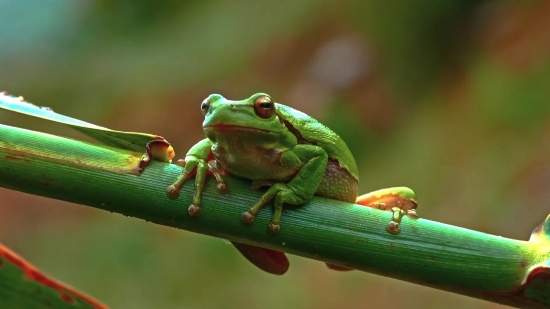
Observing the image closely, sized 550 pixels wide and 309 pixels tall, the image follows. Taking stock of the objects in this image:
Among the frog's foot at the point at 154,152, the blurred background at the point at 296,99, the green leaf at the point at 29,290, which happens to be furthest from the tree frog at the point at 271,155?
the blurred background at the point at 296,99

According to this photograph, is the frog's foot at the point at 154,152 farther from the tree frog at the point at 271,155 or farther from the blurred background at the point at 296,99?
the blurred background at the point at 296,99

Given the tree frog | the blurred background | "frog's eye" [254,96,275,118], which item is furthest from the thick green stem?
the blurred background

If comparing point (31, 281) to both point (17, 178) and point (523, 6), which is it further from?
point (523, 6)

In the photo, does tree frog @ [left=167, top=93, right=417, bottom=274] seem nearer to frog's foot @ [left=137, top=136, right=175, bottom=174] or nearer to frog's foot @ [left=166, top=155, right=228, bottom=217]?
frog's foot @ [left=166, top=155, right=228, bottom=217]

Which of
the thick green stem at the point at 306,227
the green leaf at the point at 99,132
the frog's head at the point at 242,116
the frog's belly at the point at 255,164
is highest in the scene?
the frog's head at the point at 242,116

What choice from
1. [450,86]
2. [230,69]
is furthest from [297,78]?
[450,86]

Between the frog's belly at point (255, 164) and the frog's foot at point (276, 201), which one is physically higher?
the frog's belly at point (255, 164)

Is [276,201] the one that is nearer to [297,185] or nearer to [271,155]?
[297,185]
